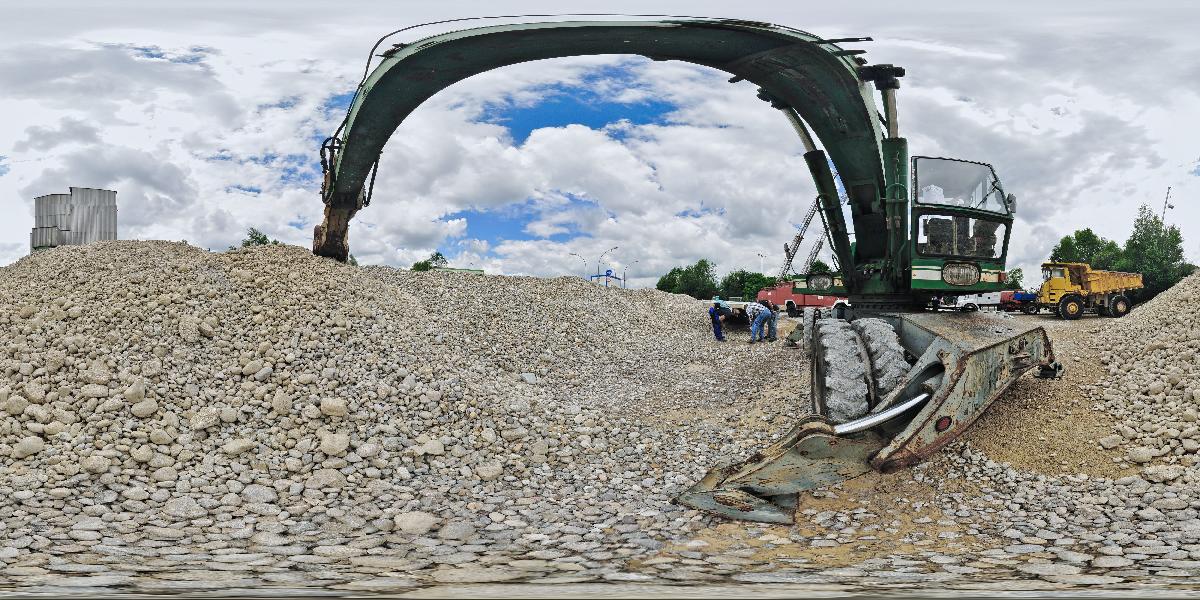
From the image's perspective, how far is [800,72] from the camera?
10.0 m

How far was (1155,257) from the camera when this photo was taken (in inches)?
1423

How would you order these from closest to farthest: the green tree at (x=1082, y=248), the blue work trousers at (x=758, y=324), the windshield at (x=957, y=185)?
1. the windshield at (x=957, y=185)
2. the blue work trousers at (x=758, y=324)
3. the green tree at (x=1082, y=248)

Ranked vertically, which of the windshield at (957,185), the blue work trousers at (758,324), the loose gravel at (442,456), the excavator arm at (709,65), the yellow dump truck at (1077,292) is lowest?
the loose gravel at (442,456)

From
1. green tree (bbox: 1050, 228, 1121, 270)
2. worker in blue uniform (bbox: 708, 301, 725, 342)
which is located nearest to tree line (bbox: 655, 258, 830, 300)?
green tree (bbox: 1050, 228, 1121, 270)

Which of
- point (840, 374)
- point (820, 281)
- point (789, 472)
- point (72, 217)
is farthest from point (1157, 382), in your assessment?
point (72, 217)

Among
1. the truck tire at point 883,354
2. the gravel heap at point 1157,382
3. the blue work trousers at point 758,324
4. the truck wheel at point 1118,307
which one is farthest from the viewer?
the truck wheel at point 1118,307

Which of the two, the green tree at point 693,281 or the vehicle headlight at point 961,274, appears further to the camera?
the green tree at point 693,281

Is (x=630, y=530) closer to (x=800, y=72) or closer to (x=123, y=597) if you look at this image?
(x=123, y=597)

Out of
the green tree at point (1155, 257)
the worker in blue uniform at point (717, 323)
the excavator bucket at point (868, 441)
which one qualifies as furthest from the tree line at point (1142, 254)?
the excavator bucket at point (868, 441)

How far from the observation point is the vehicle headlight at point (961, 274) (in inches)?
368

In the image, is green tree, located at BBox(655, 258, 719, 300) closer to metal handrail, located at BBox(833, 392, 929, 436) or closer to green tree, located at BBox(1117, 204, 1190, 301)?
green tree, located at BBox(1117, 204, 1190, 301)

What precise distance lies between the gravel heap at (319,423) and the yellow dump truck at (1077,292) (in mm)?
13669

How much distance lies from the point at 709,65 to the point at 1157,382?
263 inches

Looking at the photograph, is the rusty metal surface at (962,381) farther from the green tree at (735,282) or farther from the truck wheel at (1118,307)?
the green tree at (735,282)
